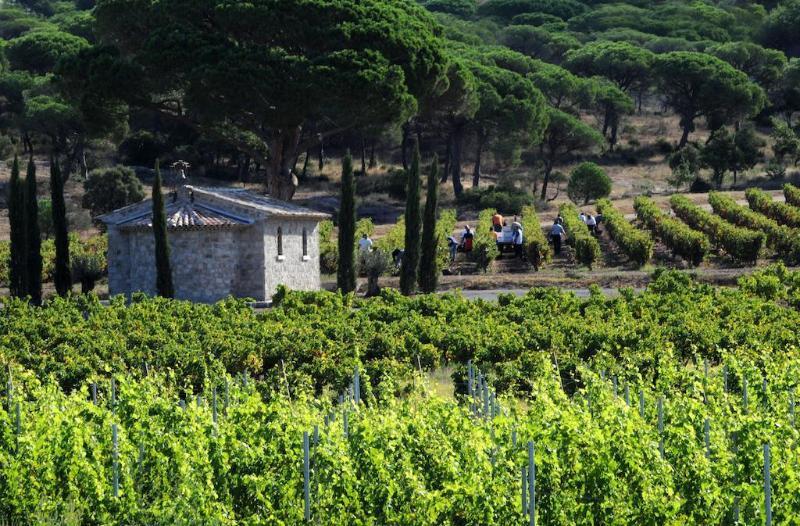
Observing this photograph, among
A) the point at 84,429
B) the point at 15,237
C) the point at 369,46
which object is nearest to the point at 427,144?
the point at 369,46

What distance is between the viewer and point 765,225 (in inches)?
1652

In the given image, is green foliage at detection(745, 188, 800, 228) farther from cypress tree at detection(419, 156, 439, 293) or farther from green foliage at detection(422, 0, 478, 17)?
green foliage at detection(422, 0, 478, 17)

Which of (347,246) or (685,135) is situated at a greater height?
(685,135)

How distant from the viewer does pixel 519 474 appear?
1234 centimetres

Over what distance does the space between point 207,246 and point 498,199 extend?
82.9 feet

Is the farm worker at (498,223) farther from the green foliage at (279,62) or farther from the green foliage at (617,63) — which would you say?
the green foliage at (617,63)

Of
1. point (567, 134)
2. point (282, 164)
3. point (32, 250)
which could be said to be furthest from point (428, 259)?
point (567, 134)

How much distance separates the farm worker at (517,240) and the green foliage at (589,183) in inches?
712

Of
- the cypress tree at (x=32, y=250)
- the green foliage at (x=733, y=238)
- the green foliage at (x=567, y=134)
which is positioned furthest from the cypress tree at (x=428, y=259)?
the green foliage at (x=567, y=134)

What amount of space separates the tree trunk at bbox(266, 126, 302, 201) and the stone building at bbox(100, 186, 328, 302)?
1307cm

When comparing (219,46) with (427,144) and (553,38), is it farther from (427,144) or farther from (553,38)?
(553,38)

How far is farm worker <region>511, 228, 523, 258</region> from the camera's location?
136 feet

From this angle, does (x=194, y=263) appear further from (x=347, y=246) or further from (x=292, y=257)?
(x=347, y=246)

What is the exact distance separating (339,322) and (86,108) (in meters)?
26.0
